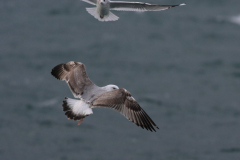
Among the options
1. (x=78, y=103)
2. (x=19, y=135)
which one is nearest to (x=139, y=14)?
(x=19, y=135)

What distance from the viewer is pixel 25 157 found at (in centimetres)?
5172

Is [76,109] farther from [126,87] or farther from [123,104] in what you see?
[126,87]

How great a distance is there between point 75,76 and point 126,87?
111 ft

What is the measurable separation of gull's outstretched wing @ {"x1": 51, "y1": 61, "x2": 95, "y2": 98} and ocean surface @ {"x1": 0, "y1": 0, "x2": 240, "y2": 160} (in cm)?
3175

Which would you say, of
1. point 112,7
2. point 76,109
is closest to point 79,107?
point 76,109

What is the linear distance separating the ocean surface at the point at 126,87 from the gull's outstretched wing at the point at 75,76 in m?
31.8

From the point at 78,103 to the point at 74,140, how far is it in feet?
121

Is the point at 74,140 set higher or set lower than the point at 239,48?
lower

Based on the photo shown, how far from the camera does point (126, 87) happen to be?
50.8 metres

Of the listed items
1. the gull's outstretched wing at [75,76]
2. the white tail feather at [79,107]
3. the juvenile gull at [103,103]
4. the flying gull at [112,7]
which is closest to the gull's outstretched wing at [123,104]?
the juvenile gull at [103,103]

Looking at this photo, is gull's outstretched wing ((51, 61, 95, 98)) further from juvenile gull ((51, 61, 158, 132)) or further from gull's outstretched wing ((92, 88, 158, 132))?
gull's outstretched wing ((92, 88, 158, 132))

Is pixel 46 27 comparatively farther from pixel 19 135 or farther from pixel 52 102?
pixel 19 135

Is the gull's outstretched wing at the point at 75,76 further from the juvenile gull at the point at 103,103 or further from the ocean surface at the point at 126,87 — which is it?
the ocean surface at the point at 126,87

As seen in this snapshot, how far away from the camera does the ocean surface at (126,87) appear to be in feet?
171
